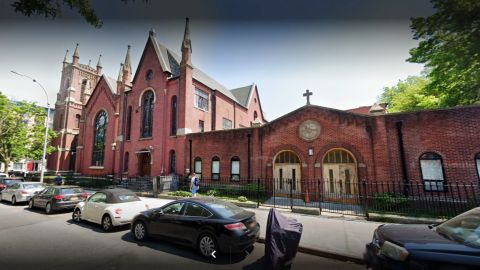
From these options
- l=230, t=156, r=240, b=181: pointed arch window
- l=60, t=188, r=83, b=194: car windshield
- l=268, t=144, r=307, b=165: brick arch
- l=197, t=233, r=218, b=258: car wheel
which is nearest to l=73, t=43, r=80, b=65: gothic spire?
l=60, t=188, r=83, b=194: car windshield

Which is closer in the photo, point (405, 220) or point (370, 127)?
point (405, 220)

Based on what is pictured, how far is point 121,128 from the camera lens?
2411cm

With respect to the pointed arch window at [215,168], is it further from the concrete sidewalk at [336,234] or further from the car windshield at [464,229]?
the car windshield at [464,229]

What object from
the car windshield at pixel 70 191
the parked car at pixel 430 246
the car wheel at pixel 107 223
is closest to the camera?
the parked car at pixel 430 246

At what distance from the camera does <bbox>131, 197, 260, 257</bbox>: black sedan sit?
5078 mm

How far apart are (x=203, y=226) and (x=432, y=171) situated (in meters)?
11.6

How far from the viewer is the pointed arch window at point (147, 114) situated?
2264 centimetres

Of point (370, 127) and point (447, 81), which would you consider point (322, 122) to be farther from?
point (447, 81)

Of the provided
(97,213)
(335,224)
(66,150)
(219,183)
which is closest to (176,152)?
(219,183)

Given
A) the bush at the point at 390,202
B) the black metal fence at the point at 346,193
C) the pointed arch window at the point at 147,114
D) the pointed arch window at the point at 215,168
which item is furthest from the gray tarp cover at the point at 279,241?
the pointed arch window at the point at 147,114

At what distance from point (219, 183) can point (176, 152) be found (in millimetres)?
5869

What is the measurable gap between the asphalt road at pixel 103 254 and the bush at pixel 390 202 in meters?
6.17

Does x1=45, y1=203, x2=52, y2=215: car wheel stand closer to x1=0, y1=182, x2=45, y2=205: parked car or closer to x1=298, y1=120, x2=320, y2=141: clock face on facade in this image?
x1=0, y1=182, x2=45, y2=205: parked car

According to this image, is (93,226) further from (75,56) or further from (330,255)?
(75,56)
